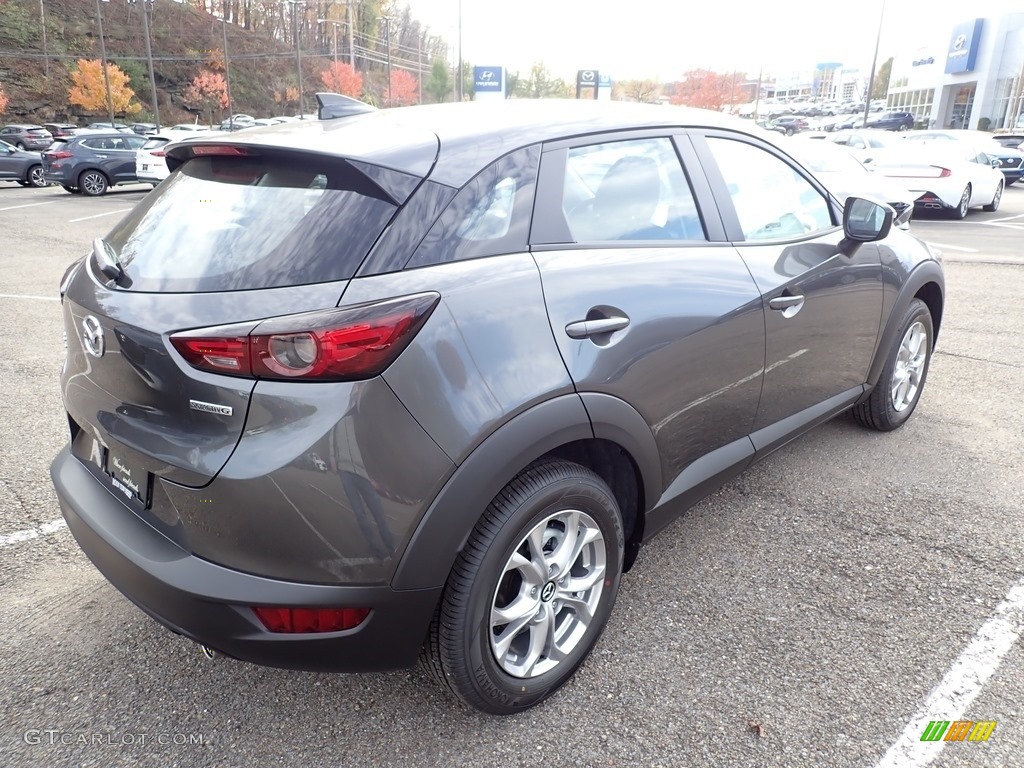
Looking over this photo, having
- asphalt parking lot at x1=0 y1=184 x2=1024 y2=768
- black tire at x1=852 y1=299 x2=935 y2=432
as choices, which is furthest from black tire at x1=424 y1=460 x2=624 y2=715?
black tire at x1=852 y1=299 x2=935 y2=432

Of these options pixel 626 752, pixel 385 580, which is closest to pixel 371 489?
pixel 385 580

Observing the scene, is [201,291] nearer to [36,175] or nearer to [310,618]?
[310,618]

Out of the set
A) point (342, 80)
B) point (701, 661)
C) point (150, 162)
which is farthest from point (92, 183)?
point (342, 80)

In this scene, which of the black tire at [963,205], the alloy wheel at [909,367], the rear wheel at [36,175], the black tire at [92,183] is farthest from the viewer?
the rear wheel at [36,175]

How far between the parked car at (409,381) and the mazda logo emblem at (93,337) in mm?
11

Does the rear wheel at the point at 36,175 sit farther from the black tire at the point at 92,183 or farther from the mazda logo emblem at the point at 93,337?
the mazda logo emblem at the point at 93,337

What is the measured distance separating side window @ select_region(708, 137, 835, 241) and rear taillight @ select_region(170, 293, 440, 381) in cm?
163

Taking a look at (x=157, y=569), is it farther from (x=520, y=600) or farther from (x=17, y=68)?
(x=17, y=68)

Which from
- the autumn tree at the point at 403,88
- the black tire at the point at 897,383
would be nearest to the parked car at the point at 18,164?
the black tire at the point at 897,383

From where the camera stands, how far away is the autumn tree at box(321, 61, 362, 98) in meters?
76.6

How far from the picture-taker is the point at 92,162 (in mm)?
18875

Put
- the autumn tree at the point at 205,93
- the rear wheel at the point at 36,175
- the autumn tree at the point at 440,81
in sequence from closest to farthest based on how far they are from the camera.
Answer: the rear wheel at the point at 36,175, the autumn tree at the point at 205,93, the autumn tree at the point at 440,81

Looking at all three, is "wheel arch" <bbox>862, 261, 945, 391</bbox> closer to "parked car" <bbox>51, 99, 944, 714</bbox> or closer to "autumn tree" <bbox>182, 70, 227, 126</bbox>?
"parked car" <bbox>51, 99, 944, 714</bbox>

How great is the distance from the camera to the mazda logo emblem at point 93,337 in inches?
78.5
